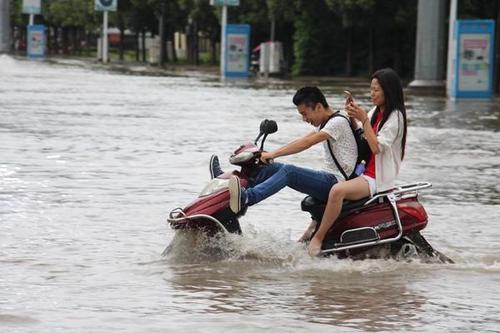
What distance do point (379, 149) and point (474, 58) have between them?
28251 mm

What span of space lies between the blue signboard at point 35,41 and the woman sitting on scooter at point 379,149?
77830mm

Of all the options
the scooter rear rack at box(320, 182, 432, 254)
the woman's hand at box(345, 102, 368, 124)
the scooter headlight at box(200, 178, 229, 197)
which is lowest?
the scooter rear rack at box(320, 182, 432, 254)

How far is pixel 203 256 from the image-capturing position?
390 inches

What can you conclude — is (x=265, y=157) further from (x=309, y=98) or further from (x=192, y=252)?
(x=192, y=252)

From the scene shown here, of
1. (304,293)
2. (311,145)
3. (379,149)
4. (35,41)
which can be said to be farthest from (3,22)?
(304,293)

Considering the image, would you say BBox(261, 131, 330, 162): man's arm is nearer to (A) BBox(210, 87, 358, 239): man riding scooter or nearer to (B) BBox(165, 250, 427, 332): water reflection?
(A) BBox(210, 87, 358, 239): man riding scooter

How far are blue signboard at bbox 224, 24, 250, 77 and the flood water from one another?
32228 millimetres

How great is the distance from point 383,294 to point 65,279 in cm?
212

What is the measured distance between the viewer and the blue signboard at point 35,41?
3410 inches

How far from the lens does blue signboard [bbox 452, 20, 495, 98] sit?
36906 mm

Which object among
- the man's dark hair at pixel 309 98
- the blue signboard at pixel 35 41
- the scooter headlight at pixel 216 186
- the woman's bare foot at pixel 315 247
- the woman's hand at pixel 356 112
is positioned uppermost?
the man's dark hair at pixel 309 98

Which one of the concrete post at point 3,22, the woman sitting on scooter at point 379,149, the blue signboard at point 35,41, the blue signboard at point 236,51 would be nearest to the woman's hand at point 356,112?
the woman sitting on scooter at point 379,149

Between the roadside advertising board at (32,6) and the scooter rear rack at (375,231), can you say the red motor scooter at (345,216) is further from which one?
the roadside advertising board at (32,6)

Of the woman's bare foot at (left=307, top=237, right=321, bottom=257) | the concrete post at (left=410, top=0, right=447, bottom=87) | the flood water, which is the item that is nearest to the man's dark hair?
the woman's bare foot at (left=307, top=237, right=321, bottom=257)
